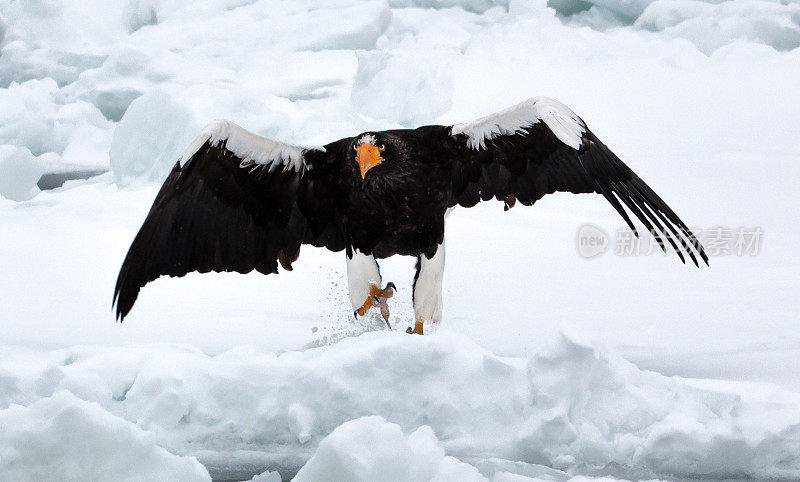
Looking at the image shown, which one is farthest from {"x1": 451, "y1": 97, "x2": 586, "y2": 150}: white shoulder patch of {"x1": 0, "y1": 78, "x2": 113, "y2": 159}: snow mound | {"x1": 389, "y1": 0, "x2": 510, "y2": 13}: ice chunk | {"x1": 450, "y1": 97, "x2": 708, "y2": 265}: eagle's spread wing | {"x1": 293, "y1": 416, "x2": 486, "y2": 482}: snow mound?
{"x1": 389, "y1": 0, "x2": 510, "y2": 13}: ice chunk

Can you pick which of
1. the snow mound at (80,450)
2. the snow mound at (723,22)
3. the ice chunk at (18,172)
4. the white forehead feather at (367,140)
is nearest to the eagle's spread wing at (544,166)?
the white forehead feather at (367,140)

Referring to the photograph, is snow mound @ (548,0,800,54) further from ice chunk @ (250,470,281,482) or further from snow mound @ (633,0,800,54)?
ice chunk @ (250,470,281,482)

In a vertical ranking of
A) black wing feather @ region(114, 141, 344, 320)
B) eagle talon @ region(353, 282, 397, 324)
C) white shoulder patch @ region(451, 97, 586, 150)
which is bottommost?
eagle talon @ region(353, 282, 397, 324)

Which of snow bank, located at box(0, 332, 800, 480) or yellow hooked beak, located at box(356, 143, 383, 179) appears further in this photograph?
yellow hooked beak, located at box(356, 143, 383, 179)

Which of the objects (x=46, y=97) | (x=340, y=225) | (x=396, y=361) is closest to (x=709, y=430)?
(x=396, y=361)

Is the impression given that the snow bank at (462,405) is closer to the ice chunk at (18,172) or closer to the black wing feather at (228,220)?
the black wing feather at (228,220)

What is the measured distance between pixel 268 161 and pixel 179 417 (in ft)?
4.07

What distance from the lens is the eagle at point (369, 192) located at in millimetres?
4047

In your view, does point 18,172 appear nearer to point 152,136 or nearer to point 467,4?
point 152,136

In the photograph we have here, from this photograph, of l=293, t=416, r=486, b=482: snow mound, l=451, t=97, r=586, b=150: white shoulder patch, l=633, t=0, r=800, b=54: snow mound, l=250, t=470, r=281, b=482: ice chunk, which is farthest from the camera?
l=633, t=0, r=800, b=54: snow mound

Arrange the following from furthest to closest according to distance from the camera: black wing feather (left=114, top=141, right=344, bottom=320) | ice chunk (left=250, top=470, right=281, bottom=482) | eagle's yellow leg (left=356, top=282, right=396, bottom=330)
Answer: eagle's yellow leg (left=356, top=282, right=396, bottom=330), black wing feather (left=114, top=141, right=344, bottom=320), ice chunk (left=250, top=470, right=281, bottom=482)

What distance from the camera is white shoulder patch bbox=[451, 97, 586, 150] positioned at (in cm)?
389

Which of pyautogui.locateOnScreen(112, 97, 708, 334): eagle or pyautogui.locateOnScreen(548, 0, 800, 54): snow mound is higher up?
pyautogui.locateOnScreen(548, 0, 800, 54): snow mound

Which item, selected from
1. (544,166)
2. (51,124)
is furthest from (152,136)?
(544,166)
